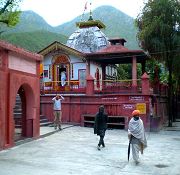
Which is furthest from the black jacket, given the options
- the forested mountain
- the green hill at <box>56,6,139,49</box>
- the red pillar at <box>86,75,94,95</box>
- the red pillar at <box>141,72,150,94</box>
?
the green hill at <box>56,6,139,49</box>

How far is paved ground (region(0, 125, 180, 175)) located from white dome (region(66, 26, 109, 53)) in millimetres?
17737

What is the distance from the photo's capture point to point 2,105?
534 inches

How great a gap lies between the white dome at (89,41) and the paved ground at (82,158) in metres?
17.7

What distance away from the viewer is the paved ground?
10445mm

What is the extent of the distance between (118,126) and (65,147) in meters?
8.33

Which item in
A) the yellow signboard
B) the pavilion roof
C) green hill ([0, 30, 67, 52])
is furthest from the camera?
green hill ([0, 30, 67, 52])

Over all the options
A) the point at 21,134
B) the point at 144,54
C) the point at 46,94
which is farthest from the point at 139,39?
the point at 21,134

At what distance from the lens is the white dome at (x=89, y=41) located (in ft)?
113

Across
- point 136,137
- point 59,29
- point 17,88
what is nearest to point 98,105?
point 17,88

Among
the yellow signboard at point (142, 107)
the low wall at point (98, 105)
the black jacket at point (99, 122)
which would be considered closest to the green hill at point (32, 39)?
the low wall at point (98, 105)

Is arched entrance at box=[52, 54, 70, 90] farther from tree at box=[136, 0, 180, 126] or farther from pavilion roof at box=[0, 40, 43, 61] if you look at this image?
pavilion roof at box=[0, 40, 43, 61]

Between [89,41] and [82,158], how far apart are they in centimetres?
2354

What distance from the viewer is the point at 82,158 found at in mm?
12414

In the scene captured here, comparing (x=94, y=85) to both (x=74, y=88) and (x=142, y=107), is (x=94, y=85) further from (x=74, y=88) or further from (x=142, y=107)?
(x=142, y=107)
